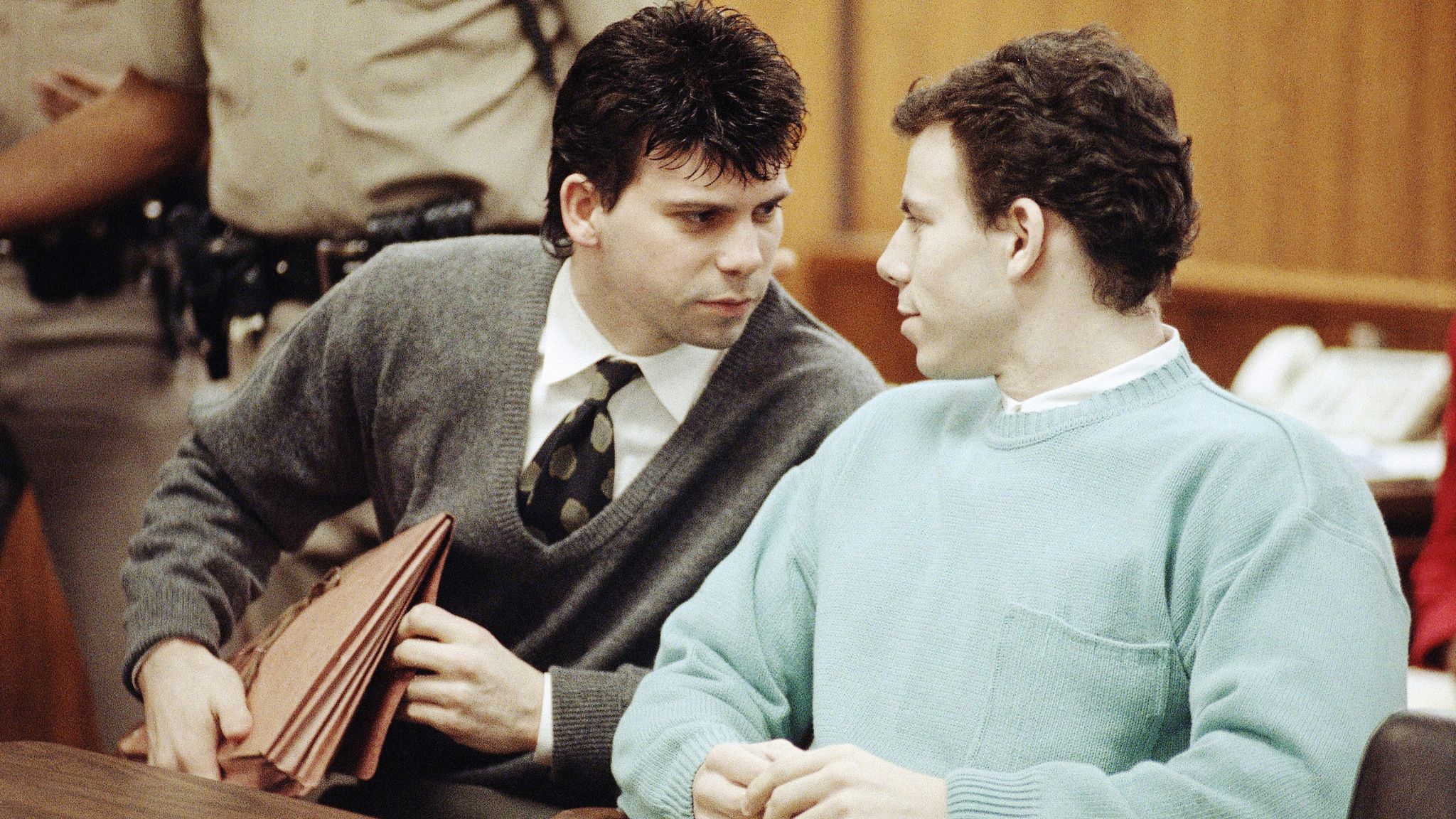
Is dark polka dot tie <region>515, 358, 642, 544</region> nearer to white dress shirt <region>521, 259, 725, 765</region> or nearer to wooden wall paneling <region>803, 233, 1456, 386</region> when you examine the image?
white dress shirt <region>521, 259, 725, 765</region>

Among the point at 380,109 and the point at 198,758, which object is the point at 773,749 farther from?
the point at 380,109

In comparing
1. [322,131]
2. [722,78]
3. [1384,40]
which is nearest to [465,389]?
[722,78]

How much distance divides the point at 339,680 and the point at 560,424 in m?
0.39

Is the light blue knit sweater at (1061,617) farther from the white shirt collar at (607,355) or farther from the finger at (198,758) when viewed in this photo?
the finger at (198,758)

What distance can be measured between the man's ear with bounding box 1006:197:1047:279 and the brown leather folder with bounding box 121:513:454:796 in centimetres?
65

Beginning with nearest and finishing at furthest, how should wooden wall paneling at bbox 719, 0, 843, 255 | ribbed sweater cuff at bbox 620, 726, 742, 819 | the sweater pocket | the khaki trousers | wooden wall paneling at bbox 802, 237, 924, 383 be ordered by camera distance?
the sweater pocket → ribbed sweater cuff at bbox 620, 726, 742, 819 → the khaki trousers → wooden wall paneling at bbox 719, 0, 843, 255 → wooden wall paneling at bbox 802, 237, 924, 383

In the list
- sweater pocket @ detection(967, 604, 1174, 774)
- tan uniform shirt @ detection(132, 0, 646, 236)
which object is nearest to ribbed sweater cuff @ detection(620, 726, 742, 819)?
sweater pocket @ detection(967, 604, 1174, 774)

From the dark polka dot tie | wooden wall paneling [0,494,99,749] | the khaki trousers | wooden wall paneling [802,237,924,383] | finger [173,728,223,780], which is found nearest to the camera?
finger [173,728,223,780]

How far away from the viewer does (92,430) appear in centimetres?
250

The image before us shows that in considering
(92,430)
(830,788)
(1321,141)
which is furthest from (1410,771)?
(1321,141)

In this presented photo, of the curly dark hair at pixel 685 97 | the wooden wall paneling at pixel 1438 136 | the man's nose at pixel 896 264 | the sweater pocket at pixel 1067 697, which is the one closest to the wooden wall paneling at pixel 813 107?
the wooden wall paneling at pixel 1438 136

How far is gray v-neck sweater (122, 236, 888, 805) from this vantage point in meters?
1.64

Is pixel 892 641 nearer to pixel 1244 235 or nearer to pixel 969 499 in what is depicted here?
pixel 969 499

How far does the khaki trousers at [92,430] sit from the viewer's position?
96.4 inches
